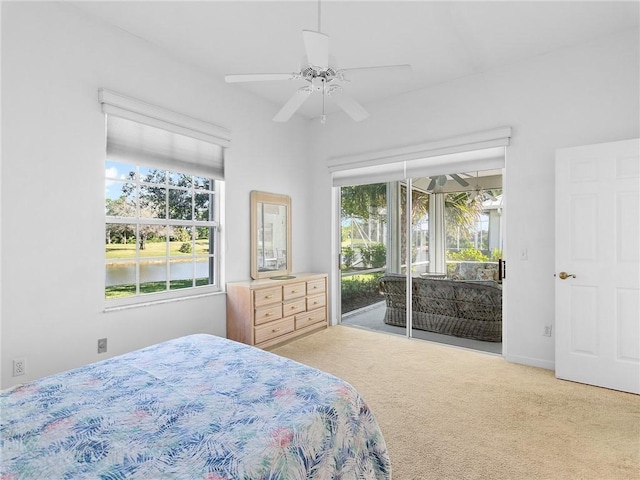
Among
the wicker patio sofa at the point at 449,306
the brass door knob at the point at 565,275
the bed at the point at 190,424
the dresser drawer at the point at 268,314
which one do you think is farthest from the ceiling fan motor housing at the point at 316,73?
the wicker patio sofa at the point at 449,306

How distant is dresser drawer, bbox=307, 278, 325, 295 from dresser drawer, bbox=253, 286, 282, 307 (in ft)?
1.74

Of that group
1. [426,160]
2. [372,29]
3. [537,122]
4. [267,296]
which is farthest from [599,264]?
[267,296]

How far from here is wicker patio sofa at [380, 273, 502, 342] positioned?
374cm

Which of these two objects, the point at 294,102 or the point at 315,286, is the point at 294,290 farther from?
the point at 294,102

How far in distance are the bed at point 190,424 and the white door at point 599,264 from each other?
235cm

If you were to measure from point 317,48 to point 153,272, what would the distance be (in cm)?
251

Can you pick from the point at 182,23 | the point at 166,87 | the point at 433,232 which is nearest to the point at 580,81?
the point at 433,232

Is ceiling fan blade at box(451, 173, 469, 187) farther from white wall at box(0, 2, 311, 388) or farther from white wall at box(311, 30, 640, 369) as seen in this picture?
white wall at box(0, 2, 311, 388)

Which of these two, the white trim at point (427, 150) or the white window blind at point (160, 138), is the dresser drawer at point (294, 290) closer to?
the white window blind at point (160, 138)

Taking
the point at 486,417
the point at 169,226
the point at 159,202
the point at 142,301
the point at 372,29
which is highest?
the point at 372,29

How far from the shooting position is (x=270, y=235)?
434 cm

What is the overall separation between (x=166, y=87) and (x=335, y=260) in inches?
112

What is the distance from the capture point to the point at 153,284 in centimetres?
331

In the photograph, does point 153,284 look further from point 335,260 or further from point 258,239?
point 335,260
